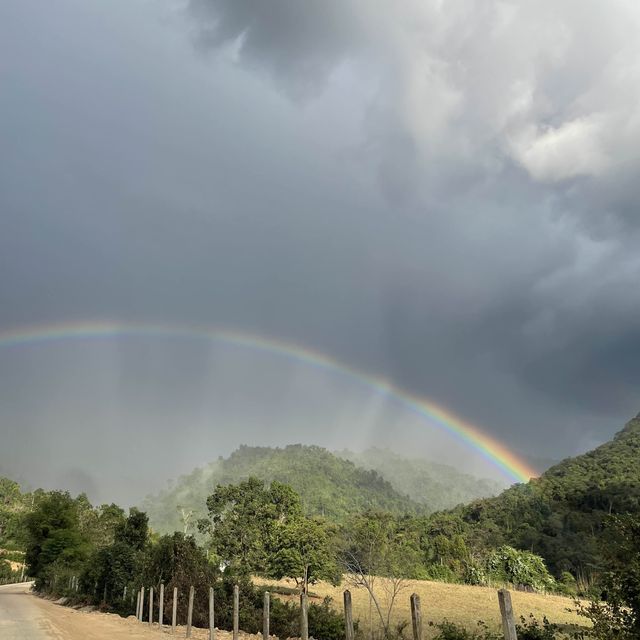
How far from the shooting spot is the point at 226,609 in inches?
938

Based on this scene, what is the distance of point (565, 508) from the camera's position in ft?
315

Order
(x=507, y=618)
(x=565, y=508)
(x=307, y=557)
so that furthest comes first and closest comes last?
(x=565, y=508) < (x=307, y=557) < (x=507, y=618)

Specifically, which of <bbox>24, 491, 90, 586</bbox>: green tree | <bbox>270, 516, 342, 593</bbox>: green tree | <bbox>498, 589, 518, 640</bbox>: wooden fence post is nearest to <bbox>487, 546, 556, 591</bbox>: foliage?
<bbox>270, 516, 342, 593</bbox>: green tree

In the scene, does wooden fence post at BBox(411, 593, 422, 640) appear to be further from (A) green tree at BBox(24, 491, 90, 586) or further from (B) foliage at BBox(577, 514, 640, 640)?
(A) green tree at BBox(24, 491, 90, 586)

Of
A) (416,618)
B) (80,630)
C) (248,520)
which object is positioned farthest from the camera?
(248,520)

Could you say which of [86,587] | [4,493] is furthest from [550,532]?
[4,493]

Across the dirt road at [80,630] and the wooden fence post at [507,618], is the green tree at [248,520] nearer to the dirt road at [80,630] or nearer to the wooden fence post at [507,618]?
the dirt road at [80,630]

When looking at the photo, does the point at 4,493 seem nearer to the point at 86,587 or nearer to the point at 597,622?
the point at 86,587

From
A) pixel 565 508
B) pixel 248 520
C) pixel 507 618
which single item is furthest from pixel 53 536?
pixel 565 508

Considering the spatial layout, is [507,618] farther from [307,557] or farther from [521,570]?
[521,570]

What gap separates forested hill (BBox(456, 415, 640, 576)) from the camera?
7900cm

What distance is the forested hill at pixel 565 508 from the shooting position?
259 ft

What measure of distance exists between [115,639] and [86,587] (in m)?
25.7

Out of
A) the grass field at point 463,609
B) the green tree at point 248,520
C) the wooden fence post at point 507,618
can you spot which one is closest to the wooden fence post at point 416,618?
the wooden fence post at point 507,618
